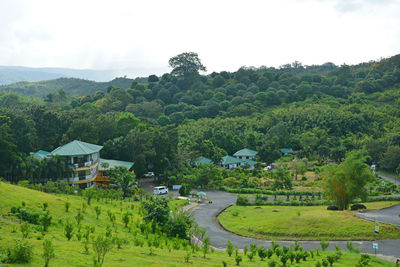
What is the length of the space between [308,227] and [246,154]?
31.8m

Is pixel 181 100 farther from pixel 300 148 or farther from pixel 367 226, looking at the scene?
pixel 367 226

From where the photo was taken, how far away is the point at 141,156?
124ft

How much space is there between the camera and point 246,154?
53938 millimetres

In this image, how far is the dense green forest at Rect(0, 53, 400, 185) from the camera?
39.3 metres

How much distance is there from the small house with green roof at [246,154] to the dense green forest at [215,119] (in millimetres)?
1264

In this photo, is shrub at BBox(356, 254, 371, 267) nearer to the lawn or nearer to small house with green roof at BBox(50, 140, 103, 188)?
the lawn

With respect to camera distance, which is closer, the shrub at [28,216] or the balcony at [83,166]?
the shrub at [28,216]

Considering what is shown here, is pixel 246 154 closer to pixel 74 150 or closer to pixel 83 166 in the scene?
pixel 83 166

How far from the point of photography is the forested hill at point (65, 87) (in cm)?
12675

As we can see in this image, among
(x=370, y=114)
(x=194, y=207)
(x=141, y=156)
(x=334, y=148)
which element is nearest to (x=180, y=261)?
(x=194, y=207)

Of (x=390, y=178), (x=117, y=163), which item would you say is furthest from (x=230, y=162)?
(x=390, y=178)

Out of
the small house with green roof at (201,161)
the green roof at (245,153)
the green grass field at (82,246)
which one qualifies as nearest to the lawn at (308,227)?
the green grass field at (82,246)

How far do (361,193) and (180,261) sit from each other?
19017mm

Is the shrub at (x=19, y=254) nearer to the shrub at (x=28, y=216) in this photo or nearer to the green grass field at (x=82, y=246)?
the green grass field at (x=82, y=246)
